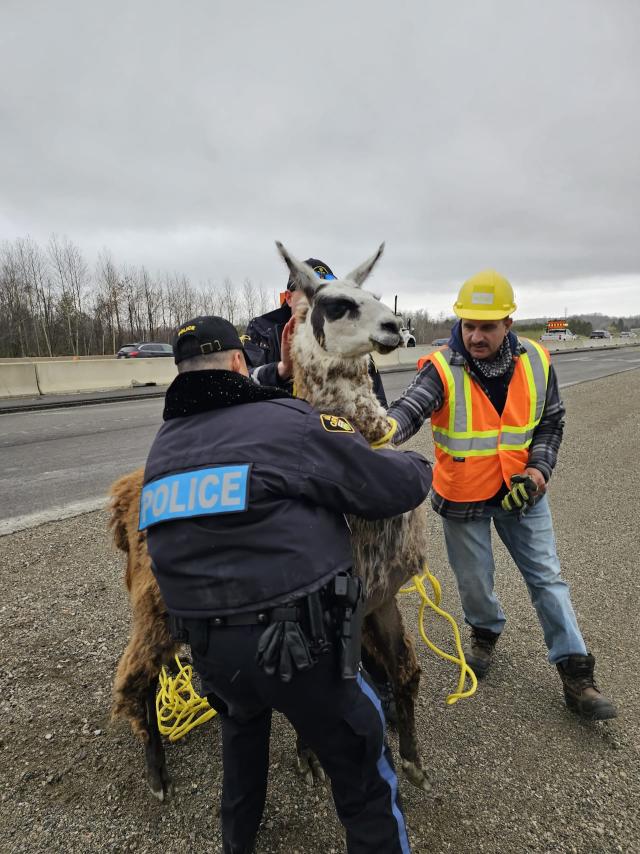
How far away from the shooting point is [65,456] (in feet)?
28.6

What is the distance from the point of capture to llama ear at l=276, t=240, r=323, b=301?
2.38 meters

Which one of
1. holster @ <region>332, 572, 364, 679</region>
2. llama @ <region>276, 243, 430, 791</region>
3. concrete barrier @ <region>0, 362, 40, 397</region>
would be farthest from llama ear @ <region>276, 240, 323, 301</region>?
concrete barrier @ <region>0, 362, 40, 397</region>

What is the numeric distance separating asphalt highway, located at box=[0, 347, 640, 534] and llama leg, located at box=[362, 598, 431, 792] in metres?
4.31

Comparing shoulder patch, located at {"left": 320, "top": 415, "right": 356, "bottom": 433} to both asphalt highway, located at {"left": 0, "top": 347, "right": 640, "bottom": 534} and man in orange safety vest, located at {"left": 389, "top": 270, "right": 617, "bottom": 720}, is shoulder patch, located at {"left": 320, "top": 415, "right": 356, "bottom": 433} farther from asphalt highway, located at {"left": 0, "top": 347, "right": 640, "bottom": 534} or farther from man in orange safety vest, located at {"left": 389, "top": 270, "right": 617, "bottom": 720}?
asphalt highway, located at {"left": 0, "top": 347, "right": 640, "bottom": 534}

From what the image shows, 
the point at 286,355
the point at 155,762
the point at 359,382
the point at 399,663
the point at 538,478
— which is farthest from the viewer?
the point at 538,478

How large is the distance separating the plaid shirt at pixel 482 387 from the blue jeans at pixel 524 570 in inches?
4.0

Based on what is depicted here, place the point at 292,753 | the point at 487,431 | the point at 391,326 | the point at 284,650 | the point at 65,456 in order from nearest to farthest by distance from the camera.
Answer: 1. the point at 284,650
2. the point at 391,326
3. the point at 292,753
4. the point at 487,431
5. the point at 65,456

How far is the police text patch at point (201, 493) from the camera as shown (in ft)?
5.16

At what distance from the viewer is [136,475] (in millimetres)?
2787

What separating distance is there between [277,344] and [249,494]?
1.70m

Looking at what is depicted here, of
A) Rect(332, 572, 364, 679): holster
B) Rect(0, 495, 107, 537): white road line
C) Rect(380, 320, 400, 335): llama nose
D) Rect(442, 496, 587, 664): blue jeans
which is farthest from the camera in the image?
Rect(0, 495, 107, 537): white road line

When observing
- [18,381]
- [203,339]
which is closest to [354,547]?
[203,339]

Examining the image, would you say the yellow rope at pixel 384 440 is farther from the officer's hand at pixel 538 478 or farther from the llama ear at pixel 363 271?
the officer's hand at pixel 538 478

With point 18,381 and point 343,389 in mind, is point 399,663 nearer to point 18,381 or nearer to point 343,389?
point 343,389
